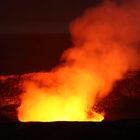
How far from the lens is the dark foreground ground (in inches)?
136

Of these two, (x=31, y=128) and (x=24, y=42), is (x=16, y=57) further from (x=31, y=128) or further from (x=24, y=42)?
(x=31, y=128)

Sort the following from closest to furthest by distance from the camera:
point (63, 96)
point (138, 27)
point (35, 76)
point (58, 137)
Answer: point (58, 137) < point (63, 96) < point (35, 76) < point (138, 27)

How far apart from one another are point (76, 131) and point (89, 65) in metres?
3.35

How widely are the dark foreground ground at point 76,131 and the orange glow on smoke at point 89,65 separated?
199cm

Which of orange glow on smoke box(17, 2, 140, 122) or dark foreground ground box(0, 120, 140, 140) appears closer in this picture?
dark foreground ground box(0, 120, 140, 140)

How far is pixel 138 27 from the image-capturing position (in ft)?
22.9

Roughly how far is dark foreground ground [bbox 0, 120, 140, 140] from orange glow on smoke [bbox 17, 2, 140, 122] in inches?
78.3

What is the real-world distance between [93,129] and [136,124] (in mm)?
420

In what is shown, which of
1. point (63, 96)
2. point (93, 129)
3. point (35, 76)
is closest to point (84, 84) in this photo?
point (63, 96)

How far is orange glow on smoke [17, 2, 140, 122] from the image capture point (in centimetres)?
571

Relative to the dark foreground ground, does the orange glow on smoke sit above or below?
above

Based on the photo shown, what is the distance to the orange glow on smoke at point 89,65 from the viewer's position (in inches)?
225

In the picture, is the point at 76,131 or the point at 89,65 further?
the point at 89,65

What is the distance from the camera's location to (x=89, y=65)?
265 inches
